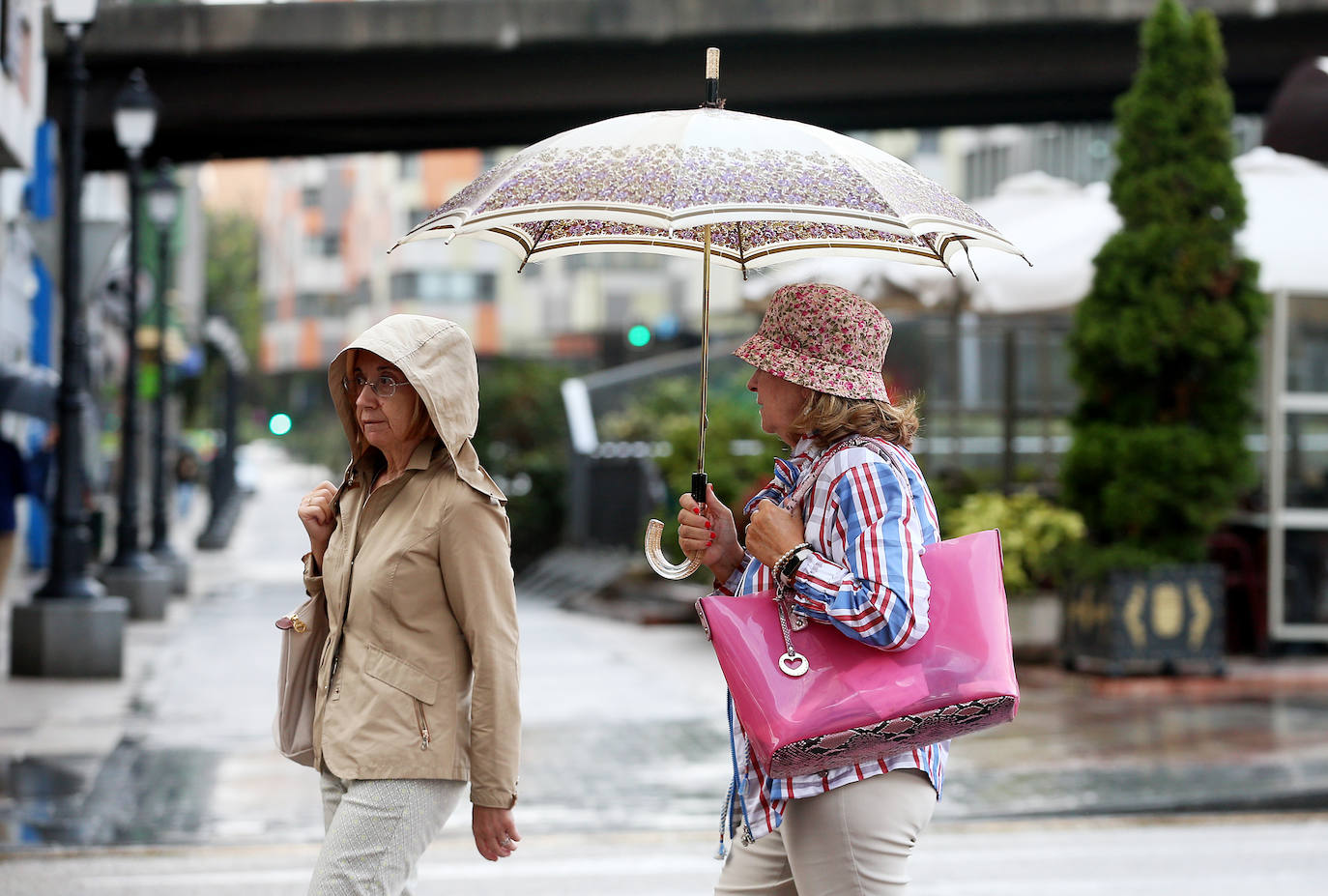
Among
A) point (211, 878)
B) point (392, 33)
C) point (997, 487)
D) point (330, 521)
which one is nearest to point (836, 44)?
point (392, 33)

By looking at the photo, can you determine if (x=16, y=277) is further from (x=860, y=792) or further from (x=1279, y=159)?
(x=860, y=792)

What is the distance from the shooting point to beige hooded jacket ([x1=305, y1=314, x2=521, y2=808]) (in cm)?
378

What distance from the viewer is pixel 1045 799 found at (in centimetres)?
883

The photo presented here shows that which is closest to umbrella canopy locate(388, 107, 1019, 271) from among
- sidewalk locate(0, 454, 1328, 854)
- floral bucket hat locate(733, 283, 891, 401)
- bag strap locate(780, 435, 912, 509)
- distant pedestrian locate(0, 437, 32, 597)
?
floral bucket hat locate(733, 283, 891, 401)

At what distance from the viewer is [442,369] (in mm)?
3891

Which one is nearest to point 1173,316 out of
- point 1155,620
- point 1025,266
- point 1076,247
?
point 1025,266

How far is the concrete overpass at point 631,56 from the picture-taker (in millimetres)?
23406

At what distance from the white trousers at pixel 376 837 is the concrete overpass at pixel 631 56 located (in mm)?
19992

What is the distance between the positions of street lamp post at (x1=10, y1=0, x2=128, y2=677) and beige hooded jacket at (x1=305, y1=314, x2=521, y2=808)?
32.0 ft

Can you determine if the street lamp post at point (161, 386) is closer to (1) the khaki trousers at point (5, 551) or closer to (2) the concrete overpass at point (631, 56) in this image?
(2) the concrete overpass at point (631, 56)

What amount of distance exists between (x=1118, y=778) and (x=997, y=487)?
751 centimetres

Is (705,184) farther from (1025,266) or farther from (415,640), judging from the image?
(1025,266)

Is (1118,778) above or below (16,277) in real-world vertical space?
below

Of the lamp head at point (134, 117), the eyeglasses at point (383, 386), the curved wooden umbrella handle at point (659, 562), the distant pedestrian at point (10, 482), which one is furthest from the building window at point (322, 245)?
the eyeglasses at point (383, 386)
